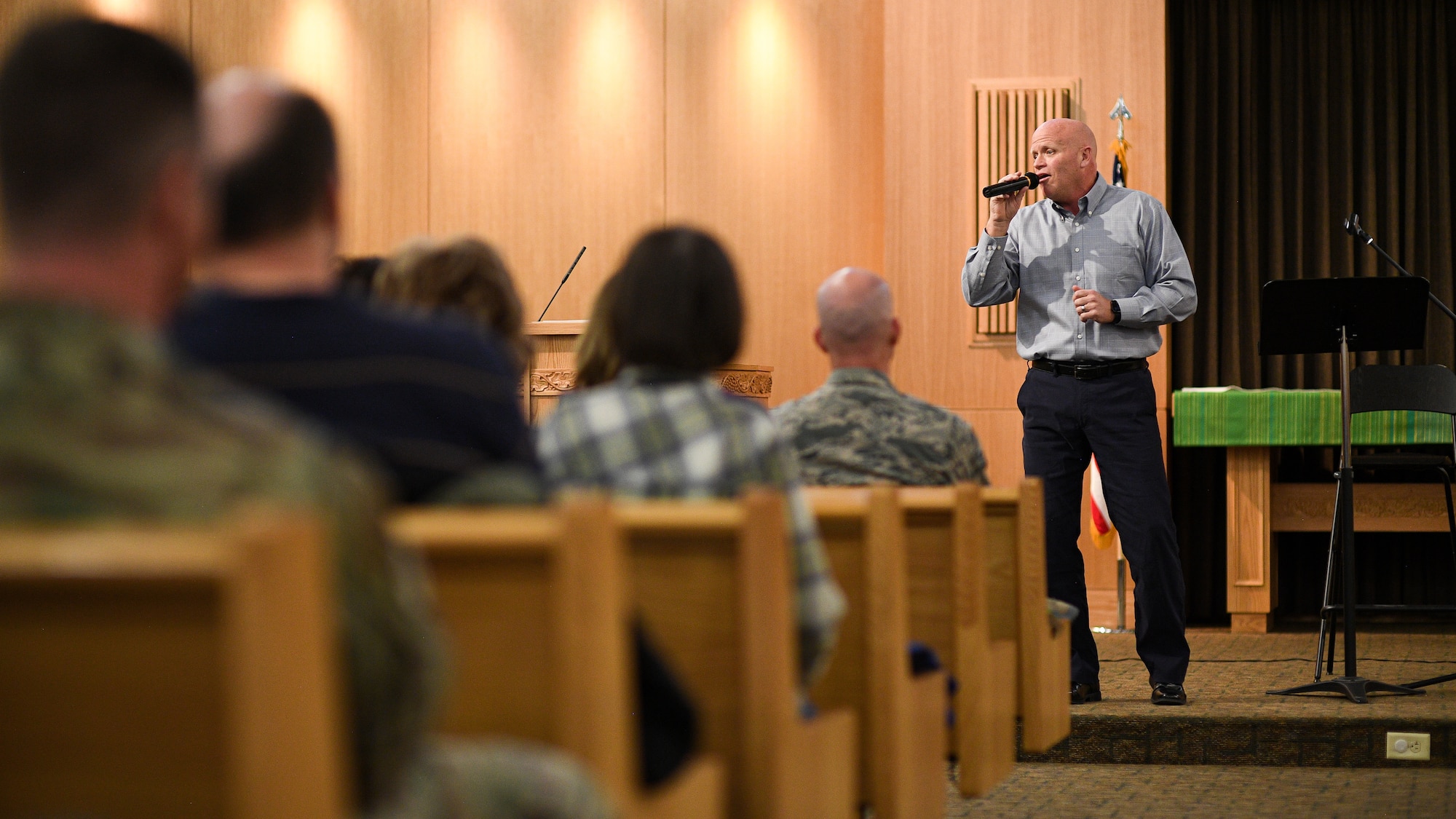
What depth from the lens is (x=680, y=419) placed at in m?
1.82

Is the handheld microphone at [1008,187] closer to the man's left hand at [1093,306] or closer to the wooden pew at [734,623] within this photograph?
the man's left hand at [1093,306]

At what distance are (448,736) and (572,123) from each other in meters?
6.73

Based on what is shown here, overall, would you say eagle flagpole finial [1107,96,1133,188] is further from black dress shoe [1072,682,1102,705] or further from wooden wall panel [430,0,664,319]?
black dress shoe [1072,682,1102,705]

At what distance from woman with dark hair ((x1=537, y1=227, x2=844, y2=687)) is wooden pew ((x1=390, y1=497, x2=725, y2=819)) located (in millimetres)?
510

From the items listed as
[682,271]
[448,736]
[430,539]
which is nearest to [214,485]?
[430,539]

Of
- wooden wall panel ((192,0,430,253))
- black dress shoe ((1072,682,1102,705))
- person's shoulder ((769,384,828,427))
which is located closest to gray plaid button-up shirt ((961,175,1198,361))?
black dress shoe ((1072,682,1102,705))

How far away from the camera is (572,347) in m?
5.93

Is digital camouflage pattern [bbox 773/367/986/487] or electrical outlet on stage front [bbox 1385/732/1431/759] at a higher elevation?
digital camouflage pattern [bbox 773/367/986/487]

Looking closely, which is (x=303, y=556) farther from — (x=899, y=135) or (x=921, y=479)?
(x=899, y=135)

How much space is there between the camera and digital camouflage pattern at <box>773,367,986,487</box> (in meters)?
2.62

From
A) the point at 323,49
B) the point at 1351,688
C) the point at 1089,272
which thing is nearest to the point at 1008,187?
the point at 1089,272

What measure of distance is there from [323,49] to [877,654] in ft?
22.4

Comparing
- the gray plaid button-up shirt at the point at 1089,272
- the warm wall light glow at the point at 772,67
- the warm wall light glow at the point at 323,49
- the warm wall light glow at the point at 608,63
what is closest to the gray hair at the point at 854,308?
the gray plaid button-up shirt at the point at 1089,272

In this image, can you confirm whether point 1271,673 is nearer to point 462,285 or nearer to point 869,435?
point 869,435
